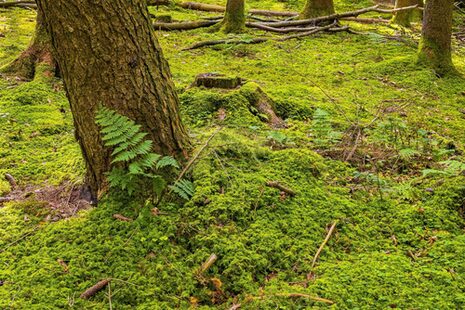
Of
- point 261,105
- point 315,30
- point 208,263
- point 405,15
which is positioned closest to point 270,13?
point 315,30

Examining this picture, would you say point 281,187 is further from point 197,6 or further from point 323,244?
point 197,6

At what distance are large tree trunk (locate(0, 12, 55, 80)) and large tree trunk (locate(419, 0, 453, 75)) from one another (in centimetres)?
669

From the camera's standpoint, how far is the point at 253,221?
3201mm

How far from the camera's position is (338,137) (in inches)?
179

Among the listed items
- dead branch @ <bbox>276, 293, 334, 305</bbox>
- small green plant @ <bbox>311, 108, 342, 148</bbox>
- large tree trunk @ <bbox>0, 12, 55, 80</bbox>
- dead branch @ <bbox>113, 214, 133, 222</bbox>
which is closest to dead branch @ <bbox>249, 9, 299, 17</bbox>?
large tree trunk @ <bbox>0, 12, 55, 80</bbox>

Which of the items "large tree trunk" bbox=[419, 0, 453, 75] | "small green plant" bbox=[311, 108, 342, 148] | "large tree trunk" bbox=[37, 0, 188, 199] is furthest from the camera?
"large tree trunk" bbox=[419, 0, 453, 75]

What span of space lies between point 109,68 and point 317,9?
31.9 ft

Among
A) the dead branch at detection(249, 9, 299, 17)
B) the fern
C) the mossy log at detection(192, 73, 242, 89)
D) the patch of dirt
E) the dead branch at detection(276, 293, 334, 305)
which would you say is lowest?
the dead branch at detection(276, 293, 334, 305)

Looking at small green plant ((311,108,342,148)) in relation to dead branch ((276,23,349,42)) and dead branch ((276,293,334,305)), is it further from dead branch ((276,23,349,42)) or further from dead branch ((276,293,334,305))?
dead branch ((276,23,349,42))

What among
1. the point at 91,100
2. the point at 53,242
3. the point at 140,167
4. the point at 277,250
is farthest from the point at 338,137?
the point at 53,242

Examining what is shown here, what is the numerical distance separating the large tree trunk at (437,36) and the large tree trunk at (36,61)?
263 inches

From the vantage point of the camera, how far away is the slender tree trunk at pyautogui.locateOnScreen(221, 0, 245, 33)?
10.4 meters

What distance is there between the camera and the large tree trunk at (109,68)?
9.14ft

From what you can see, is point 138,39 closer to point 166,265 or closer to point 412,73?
point 166,265
